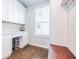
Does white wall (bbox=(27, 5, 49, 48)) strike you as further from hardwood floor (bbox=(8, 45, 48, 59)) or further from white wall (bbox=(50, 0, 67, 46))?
white wall (bbox=(50, 0, 67, 46))

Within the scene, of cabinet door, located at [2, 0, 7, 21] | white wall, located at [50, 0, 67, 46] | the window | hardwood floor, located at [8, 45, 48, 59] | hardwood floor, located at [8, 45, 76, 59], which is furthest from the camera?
the window

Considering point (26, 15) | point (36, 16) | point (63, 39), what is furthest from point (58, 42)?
point (26, 15)

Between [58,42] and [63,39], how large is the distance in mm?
144

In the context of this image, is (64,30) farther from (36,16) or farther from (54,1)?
(36,16)

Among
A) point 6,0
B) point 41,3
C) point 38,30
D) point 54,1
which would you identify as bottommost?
point 38,30

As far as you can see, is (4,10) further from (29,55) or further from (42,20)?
(42,20)

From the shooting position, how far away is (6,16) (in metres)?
2.68

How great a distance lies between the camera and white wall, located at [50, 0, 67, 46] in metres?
1.57

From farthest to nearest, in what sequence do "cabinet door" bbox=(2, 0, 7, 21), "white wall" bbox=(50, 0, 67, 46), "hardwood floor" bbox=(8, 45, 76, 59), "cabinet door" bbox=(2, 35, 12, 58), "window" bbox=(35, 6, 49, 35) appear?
1. "window" bbox=(35, 6, 49, 35)
2. "cabinet door" bbox=(2, 0, 7, 21)
3. "cabinet door" bbox=(2, 35, 12, 58)
4. "white wall" bbox=(50, 0, 67, 46)
5. "hardwood floor" bbox=(8, 45, 76, 59)

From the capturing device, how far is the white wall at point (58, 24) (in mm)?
1568

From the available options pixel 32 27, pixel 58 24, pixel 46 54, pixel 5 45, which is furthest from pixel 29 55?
pixel 32 27

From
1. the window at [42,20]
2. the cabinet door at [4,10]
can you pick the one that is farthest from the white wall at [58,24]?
the window at [42,20]

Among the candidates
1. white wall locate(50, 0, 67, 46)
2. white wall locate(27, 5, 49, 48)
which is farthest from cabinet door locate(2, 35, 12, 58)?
white wall locate(27, 5, 49, 48)

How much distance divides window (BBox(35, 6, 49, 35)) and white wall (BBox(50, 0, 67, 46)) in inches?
88.1
